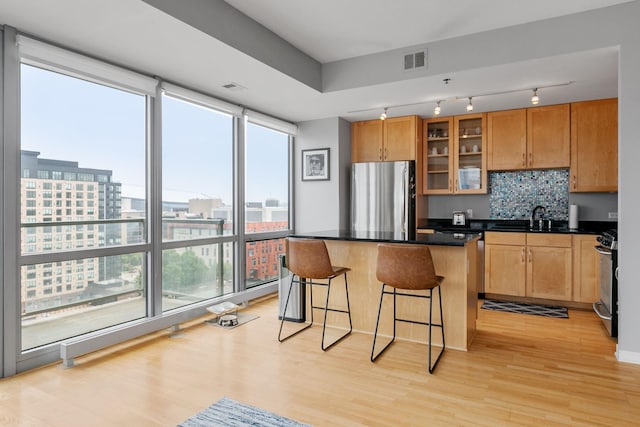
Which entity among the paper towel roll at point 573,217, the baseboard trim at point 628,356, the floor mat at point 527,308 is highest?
the paper towel roll at point 573,217

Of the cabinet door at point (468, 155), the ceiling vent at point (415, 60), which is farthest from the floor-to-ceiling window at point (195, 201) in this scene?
the cabinet door at point (468, 155)

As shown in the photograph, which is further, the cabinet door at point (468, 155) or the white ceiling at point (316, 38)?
the cabinet door at point (468, 155)

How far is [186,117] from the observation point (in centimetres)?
414

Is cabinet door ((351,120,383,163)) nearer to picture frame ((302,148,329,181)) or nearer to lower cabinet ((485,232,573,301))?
picture frame ((302,148,329,181))

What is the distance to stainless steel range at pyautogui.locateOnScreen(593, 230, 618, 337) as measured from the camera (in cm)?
330

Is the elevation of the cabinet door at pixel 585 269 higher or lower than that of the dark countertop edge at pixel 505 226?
lower

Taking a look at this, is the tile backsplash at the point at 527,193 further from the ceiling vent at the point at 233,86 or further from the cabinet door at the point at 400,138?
the ceiling vent at the point at 233,86

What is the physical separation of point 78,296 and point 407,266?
105 inches

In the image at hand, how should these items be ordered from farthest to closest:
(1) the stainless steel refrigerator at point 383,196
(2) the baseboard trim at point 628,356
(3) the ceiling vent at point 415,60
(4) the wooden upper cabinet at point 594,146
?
(1) the stainless steel refrigerator at point 383,196, (4) the wooden upper cabinet at point 594,146, (3) the ceiling vent at point 415,60, (2) the baseboard trim at point 628,356

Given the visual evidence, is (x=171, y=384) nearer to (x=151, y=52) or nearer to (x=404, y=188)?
(x=151, y=52)

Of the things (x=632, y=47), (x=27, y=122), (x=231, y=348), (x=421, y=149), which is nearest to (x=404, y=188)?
(x=421, y=149)

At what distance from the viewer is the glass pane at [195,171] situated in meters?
3.91

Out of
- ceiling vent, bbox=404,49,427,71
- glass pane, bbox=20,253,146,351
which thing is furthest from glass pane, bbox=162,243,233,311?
ceiling vent, bbox=404,49,427,71

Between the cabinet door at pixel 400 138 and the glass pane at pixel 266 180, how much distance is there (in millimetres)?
1496
